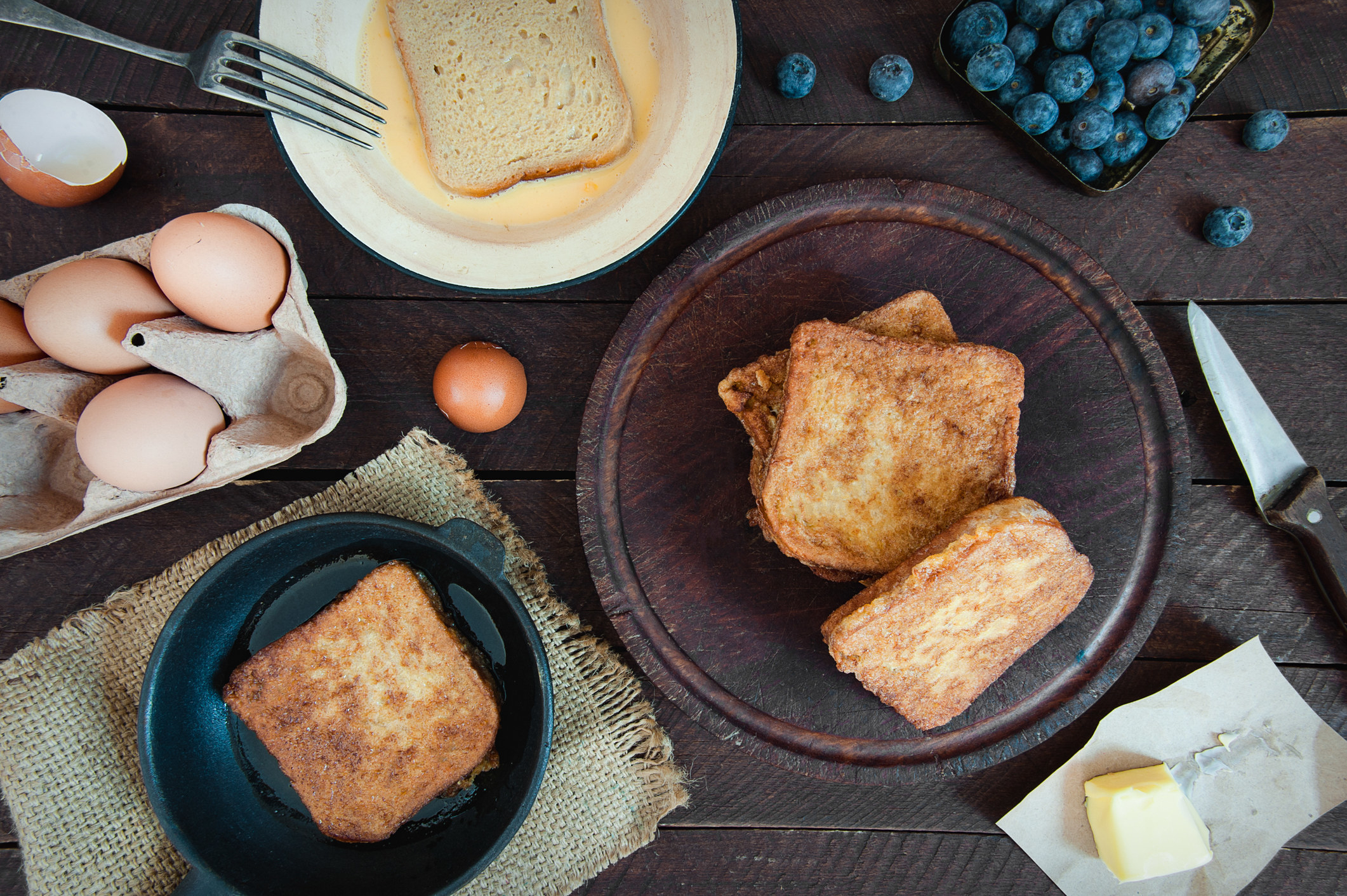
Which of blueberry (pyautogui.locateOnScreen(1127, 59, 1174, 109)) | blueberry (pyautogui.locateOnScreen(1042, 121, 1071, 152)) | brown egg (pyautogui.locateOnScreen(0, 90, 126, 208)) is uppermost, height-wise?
blueberry (pyautogui.locateOnScreen(1127, 59, 1174, 109))

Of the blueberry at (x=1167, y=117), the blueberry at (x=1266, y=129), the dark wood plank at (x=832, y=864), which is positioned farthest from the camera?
the dark wood plank at (x=832, y=864)

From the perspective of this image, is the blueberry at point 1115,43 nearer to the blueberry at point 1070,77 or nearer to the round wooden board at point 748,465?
the blueberry at point 1070,77

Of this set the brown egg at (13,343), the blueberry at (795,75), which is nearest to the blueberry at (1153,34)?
the blueberry at (795,75)

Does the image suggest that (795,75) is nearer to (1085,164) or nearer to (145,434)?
(1085,164)

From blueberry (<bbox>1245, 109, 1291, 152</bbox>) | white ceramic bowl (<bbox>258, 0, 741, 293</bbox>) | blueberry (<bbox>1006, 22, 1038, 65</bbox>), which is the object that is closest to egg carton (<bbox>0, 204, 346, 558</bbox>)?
white ceramic bowl (<bbox>258, 0, 741, 293</bbox>)

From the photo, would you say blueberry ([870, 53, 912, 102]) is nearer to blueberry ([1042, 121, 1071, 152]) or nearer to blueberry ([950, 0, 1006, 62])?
blueberry ([950, 0, 1006, 62])

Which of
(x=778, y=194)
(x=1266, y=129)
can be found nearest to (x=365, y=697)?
(x=778, y=194)
